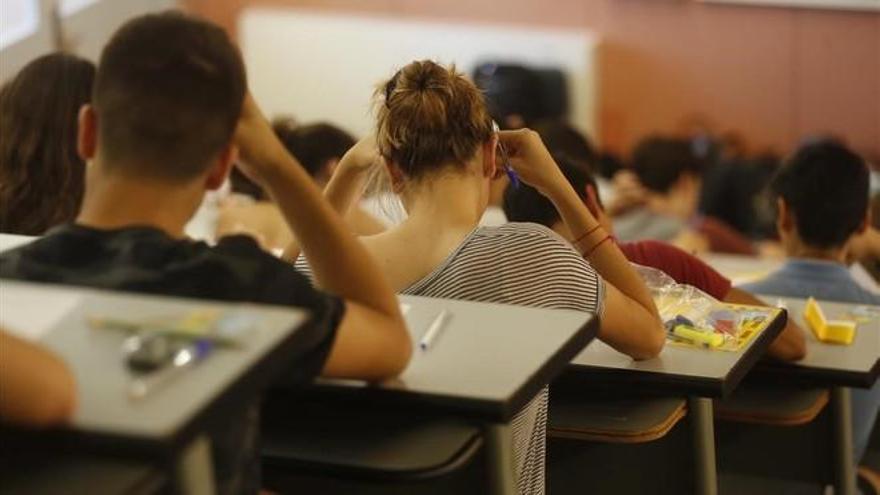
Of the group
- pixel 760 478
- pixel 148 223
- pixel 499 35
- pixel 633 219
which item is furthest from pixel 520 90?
pixel 148 223

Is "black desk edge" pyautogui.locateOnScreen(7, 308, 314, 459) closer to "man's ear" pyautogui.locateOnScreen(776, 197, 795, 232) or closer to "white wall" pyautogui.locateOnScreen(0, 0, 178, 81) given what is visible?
"man's ear" pyautogui.locateOnScreen(776, 197, 795, 232)

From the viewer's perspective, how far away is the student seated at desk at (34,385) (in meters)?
1.33

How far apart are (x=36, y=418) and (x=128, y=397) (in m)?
0.08

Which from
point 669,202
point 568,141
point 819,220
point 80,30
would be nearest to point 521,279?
point 819,220

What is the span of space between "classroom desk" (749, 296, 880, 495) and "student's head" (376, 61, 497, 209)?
0.65 metres

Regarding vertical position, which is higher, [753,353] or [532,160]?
[532,160]

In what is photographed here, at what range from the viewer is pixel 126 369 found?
1.40 meters

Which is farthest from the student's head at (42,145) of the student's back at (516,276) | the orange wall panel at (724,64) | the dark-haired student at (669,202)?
the orange wall panel at (724,64)

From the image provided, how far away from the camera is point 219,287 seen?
164cm

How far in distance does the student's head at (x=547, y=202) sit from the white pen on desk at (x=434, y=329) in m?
0.80

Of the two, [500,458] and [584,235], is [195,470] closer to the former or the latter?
[500,458]

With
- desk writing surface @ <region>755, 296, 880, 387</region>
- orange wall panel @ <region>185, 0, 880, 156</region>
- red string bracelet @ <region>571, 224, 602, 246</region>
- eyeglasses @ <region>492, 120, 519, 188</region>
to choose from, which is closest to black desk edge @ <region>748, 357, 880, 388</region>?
desk writing surface @ <region>755, 296, 880, 387</region>

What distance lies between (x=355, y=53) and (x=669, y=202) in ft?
7.17

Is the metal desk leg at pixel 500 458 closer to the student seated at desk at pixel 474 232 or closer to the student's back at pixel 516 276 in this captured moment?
the student seated at desk at pixel 474 232
